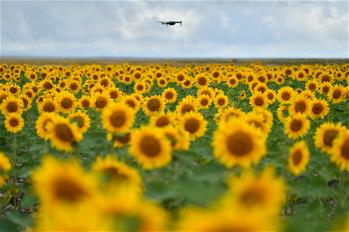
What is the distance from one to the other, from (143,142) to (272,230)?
2866 mm

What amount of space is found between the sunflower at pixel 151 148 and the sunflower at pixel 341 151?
1725 mm

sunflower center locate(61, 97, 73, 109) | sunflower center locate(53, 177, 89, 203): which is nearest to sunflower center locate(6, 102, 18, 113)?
sunflower center locate(61, 97, 73, 109)

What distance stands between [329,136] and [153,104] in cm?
363

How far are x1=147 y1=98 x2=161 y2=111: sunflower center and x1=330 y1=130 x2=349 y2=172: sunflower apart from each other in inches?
156

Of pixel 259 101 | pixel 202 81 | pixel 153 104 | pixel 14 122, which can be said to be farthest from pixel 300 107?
pixel 202 81

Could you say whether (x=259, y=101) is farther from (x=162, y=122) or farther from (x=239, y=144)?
(x=239, y=144)

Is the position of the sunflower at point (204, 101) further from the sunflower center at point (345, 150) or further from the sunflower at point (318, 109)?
the sunflower center at point (345, 150)

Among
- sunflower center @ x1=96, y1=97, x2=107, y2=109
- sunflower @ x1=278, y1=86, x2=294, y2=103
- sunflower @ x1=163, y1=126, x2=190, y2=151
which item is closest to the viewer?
sunflower @ x1=163, y1=126, x2=190, y2=151

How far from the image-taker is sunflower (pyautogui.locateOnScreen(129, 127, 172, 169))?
4.91 m

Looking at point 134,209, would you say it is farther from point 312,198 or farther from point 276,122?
point 276,122

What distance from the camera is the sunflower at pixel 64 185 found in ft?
9.75

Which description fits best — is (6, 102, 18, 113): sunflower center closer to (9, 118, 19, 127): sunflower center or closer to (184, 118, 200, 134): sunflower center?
(9, 118, 19, 127): sunflower center

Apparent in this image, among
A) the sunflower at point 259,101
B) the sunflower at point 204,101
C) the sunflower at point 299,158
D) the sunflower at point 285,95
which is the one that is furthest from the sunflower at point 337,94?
the sunflower at point 299,158

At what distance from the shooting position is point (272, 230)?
2174 millimetres
